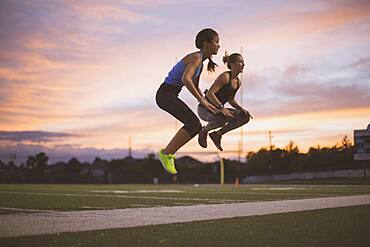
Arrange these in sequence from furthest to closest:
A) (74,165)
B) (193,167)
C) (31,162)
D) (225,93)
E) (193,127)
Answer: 1. (74,165)
2. (193,167)
3. (31,162)
4. (225,93)
5. (193,127)

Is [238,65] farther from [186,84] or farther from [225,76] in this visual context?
[186,84]

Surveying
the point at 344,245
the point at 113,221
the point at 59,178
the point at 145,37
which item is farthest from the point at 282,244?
the point at 59,178

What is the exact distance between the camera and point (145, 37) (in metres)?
11.6

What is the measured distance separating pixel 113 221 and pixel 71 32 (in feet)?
25.7

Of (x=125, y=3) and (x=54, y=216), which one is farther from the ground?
(x=125, y=3)

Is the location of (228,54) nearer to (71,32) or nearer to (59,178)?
(71,32)

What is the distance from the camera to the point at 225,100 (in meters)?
4.72

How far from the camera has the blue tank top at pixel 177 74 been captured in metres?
4.43

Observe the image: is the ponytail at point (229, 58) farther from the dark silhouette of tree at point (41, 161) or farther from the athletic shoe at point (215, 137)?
the dark silhouette of tree at point (41, 161)

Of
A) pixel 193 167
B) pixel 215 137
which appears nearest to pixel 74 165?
pixel 193 167

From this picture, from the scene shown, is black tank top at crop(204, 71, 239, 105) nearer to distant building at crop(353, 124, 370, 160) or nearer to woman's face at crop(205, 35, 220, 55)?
woman's face at crop(205, 35, 220, 55)

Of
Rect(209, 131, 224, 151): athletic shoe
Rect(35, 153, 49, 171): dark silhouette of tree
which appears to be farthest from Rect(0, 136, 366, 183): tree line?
Rect(209, 131, 224, 151): athletic shoe

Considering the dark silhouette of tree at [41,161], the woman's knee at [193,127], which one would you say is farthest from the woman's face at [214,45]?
the dark silhouette of tree at [41,161]

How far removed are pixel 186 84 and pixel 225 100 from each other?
0.56 m
